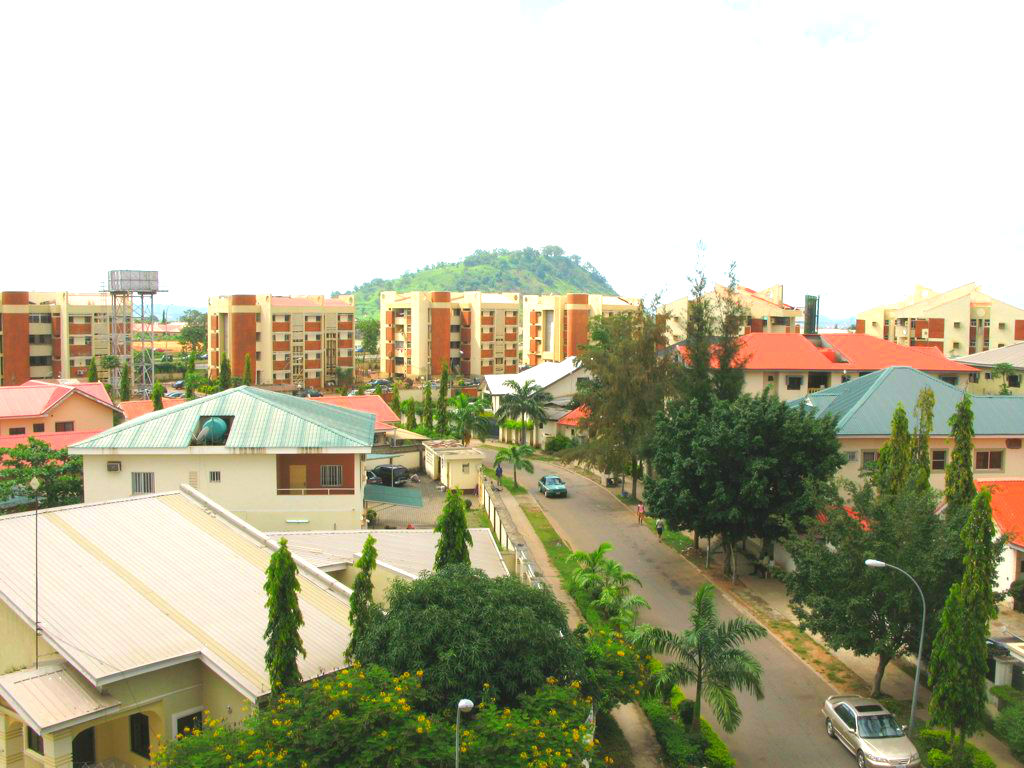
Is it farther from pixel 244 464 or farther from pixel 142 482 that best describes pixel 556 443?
pixel 142 482

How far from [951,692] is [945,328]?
80.3 m

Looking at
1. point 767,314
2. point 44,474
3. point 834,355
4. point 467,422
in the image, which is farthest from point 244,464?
point 767,314

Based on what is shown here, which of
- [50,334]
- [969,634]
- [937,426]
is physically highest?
[50,334]

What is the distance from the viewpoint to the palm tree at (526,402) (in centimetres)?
6462

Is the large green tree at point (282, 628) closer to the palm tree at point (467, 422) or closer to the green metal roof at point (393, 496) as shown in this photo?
the green metal roof at point (393, 496)

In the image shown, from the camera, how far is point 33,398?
→ 2109 inches

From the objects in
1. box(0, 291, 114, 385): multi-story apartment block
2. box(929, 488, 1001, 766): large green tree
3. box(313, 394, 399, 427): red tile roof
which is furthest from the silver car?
box(0, 291, 114, 385): multi-story apartment block

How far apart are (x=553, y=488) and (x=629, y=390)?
27.1 ft

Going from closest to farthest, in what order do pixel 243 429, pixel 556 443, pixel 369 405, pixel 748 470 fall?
1. pixel 748 470
2. pixel 243 429
3. pixel 369 405
4. pixel 556 443

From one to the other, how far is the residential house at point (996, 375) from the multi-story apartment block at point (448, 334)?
54.6m

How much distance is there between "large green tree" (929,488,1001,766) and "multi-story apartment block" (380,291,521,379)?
89.0 m

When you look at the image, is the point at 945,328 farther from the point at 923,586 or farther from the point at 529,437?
the point at 923,586

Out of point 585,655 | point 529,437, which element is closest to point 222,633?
point 585,655

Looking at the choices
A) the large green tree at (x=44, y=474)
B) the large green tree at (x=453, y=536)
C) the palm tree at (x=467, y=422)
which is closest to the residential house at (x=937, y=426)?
the large green tree at (x=453, y=536)
